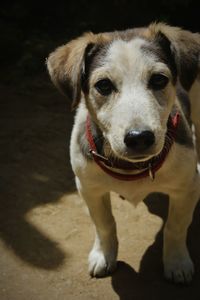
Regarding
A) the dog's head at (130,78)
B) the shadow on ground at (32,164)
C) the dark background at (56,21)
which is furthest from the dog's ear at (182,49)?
the dark background at (56,21)

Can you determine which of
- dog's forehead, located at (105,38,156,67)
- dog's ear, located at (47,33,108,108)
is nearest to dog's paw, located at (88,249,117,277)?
dog's ear, located at (47,33,108,108)

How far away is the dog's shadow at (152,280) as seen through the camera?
14.7 feet

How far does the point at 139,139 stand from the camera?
3.46 meters

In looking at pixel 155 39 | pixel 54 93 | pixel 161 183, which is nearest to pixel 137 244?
pixel 161 183

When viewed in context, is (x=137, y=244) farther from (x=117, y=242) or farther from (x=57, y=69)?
(x=57, y=69)

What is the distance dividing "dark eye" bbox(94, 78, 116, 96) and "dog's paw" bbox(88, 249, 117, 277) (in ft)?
5.03

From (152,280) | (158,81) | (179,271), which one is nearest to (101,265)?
(152,280)

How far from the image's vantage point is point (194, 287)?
455cm

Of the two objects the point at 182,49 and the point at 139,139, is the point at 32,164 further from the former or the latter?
the point at 139,139

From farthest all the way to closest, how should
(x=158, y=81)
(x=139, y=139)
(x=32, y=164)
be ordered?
(x=32, y=164), (x=158, y=81), (x=139, y=139)

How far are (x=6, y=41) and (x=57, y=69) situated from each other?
4.54 meters

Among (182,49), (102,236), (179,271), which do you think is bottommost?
(179,271)

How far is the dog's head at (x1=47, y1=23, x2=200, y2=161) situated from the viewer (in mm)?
3541

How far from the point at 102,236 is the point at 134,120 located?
1.49m
